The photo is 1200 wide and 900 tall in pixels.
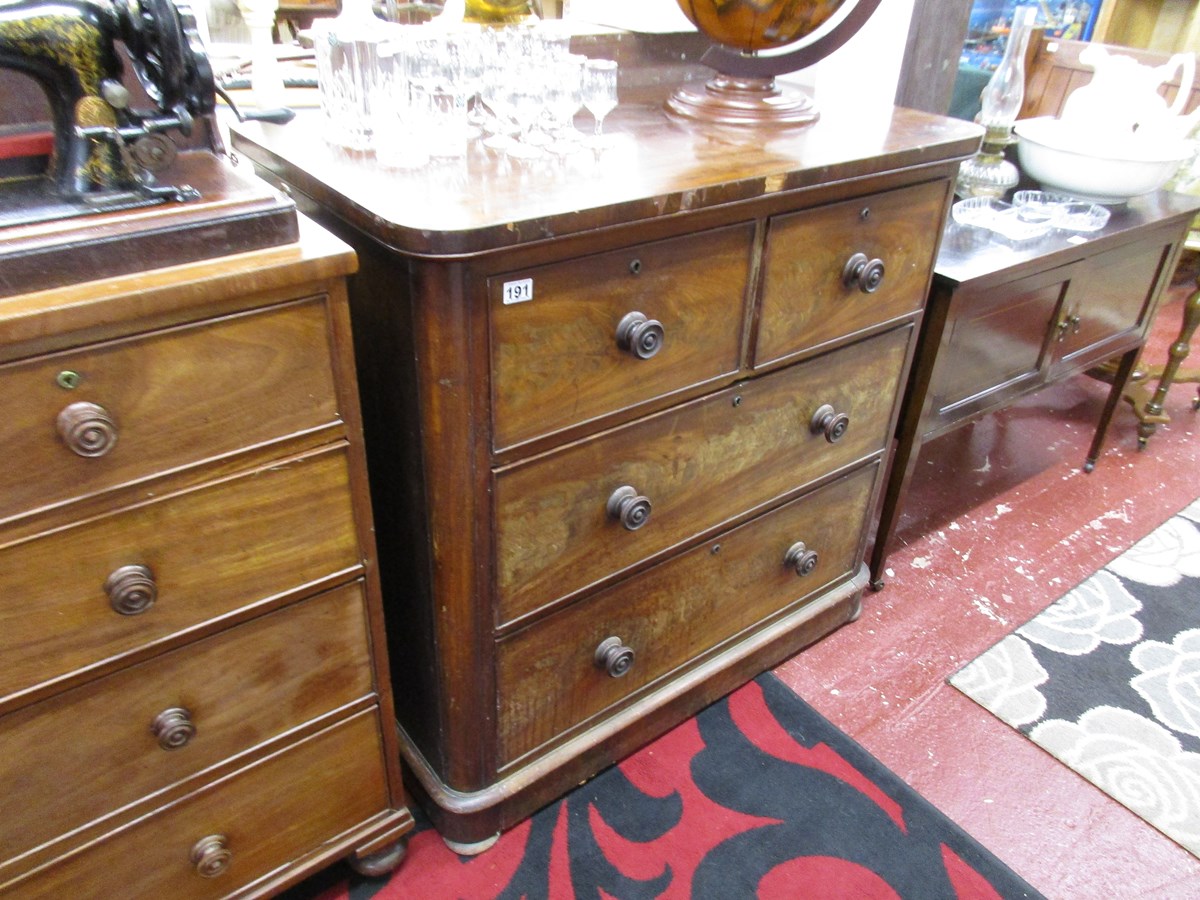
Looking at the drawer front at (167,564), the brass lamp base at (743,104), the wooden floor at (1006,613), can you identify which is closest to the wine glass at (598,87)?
the brass lamp base at (743,104)

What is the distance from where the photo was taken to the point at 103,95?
79 cm

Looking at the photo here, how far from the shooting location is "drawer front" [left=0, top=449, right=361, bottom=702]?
2.56 feet

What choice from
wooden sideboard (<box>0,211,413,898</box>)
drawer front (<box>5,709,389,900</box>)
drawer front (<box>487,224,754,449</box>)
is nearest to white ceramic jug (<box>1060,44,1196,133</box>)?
drawer front (<box>487,224,754,449</box>)

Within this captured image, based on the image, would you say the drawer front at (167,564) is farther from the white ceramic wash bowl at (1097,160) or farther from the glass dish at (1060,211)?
the white ceramic wash bowl at (1097,160)

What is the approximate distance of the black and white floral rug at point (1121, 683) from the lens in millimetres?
Result: 1485

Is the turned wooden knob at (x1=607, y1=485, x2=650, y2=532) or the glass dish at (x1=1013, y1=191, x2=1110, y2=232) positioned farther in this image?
the glass dish at (x1=1013, y1=191, x2=1110, y2=232)

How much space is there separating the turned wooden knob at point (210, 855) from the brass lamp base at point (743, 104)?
3.77 feet

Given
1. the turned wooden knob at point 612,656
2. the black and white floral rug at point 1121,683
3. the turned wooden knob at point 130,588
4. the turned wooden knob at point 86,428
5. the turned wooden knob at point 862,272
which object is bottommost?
the black and white floral rug at point 1121,683

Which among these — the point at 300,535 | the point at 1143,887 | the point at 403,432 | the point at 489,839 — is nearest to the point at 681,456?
the point at 403,432

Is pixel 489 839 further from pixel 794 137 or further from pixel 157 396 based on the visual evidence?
pixel 794 137

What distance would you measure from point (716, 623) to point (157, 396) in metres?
0.98

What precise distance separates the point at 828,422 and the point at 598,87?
613 mm

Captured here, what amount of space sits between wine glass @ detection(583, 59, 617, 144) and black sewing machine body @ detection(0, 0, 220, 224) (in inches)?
18.5

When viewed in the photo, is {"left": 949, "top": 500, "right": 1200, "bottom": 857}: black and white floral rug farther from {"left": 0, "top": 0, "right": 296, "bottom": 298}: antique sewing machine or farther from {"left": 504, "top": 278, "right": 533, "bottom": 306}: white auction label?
{"left": 0, "top": 0, "right": 296, "bottom": 298}: antique sewing machine
